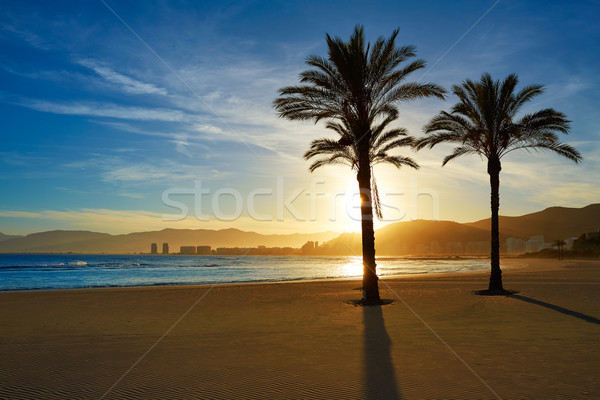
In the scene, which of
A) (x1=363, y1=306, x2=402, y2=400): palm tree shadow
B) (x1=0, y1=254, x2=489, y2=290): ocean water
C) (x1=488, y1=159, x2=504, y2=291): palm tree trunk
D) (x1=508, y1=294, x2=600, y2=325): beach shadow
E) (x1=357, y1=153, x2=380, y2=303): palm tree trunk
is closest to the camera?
(x1=363, y1=306, x2=402, y2=400): palm tree shadow

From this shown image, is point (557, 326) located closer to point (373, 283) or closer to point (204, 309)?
point (373, 283)

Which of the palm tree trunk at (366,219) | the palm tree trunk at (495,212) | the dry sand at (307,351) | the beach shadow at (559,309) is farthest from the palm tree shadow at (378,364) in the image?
the palm tree trunk at (495,212)

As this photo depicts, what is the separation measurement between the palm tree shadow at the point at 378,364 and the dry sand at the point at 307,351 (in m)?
0.02

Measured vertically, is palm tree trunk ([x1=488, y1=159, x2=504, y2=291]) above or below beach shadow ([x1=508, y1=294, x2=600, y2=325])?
above

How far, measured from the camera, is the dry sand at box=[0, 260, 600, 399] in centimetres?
652

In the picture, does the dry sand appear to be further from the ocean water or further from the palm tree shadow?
the ocean water

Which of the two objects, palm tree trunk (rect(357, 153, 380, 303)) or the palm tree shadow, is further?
palm tree trunk (rect(357, 153, 380, 303))

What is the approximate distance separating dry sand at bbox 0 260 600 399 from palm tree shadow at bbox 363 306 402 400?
0.02m

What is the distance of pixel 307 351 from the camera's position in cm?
904

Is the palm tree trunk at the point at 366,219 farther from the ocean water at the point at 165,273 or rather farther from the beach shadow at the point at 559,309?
the ocean water at the point at 165,273

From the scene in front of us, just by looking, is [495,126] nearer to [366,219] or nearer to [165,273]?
[366,219]

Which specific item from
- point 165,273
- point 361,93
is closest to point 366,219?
point 361,93

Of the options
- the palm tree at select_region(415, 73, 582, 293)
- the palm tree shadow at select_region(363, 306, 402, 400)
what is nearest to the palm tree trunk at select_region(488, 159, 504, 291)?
the palm tree at select_region(415, 73, 582, 293)

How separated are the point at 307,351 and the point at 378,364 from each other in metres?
1.72
